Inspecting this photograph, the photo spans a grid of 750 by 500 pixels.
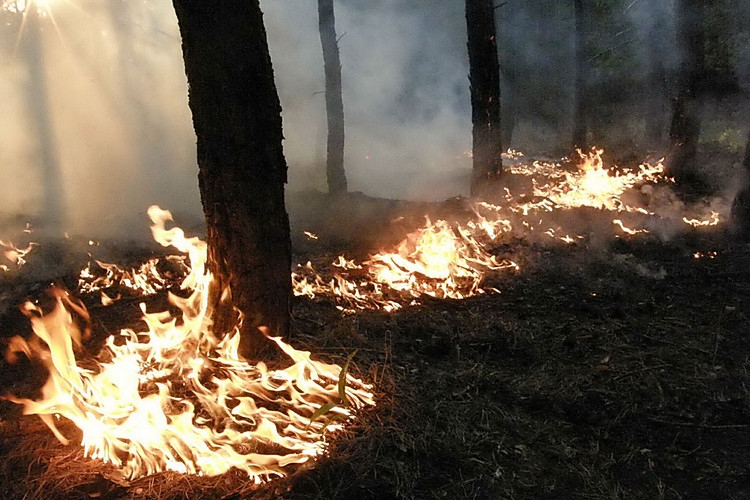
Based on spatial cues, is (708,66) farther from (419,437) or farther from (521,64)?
(419,437)

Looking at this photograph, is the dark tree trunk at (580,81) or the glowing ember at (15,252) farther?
the dark tree trunk at (580,81)

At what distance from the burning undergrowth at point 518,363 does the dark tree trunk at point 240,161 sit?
0.55m

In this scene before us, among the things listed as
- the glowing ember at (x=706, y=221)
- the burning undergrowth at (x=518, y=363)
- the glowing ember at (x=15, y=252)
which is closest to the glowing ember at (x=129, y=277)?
the burning undergrowth at (x=518, y=363)

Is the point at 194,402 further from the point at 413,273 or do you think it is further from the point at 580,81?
the point at 580,81

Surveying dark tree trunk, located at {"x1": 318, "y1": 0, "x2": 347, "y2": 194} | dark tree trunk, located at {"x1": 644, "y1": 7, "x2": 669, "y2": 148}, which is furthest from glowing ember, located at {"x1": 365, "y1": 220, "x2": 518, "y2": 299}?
dark tree trunk, located at {"x1": 644, "y1": 7, "x2": 669, "y2": 148}

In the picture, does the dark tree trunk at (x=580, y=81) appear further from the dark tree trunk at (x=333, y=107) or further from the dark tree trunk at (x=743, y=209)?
the dark tree trunk at (x=743, y=209)

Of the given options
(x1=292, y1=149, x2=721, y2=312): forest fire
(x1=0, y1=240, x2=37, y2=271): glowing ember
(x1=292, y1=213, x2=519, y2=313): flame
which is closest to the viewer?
(x1=292, y1=213, x2=519, y2=313): flame

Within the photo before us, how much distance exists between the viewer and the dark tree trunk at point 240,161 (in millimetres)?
3641

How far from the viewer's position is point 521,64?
2456 cm

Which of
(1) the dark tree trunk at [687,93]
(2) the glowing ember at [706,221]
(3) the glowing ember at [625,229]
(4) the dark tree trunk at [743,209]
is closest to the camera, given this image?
(4) the dark tree trunk at [743,209]

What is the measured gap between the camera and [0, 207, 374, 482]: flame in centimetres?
305

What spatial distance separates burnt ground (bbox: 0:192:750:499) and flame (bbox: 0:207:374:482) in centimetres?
14

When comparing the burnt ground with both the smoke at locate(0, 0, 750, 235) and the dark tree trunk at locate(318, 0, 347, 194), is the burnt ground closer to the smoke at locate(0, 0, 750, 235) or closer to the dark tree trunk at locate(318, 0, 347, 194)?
the smoke at locate(0, 0, 750, 235)

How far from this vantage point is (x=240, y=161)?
380 centimetres
